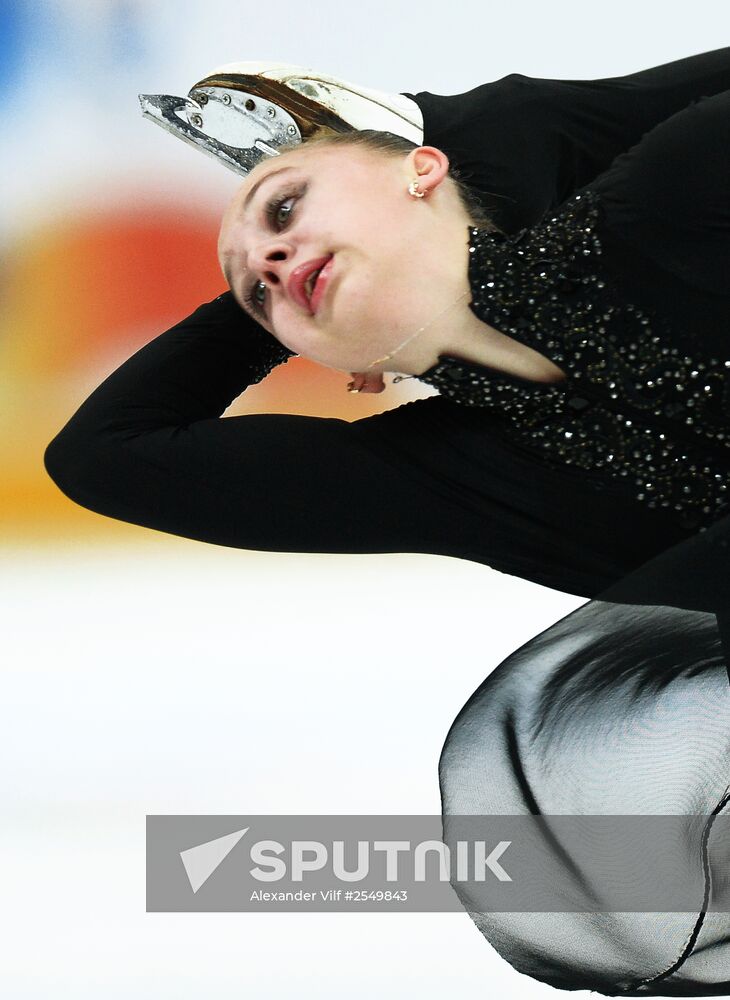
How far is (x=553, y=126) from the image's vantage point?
1570 millimetres

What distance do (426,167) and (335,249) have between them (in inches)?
6.3

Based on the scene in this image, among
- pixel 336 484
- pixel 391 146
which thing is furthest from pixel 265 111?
pixel 336 484

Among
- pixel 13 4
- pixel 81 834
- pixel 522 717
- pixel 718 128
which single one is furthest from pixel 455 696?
pixel 13 4

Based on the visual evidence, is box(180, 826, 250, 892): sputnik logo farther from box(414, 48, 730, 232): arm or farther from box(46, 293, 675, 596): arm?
box(414, 48, 730, 232): arm

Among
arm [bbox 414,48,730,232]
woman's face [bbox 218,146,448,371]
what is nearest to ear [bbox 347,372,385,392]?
woman's face [bbox 218,146,448,371]

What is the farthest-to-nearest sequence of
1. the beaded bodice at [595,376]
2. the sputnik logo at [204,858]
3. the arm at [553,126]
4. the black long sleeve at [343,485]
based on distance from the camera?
1. the sputnik logo at [204,858]
2. the arm at [553,126]
3. the black long sleeve at [343,485]
4. the beaded bodice at [595,376]

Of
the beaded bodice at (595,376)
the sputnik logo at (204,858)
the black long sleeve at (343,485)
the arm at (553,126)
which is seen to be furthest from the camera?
the sputnik logo at (204,858)

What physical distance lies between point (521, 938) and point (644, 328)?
68 centimetres

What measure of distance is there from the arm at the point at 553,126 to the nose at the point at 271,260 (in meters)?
0.30

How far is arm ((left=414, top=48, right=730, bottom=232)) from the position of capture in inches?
60.4

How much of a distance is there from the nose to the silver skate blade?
0.57 ft

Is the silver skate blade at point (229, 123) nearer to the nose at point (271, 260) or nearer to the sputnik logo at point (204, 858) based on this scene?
the nose at point (271, 260)

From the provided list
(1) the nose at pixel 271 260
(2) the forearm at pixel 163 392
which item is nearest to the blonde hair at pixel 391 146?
(1) the nose at pixel 271 260

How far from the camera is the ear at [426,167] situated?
1.37m
